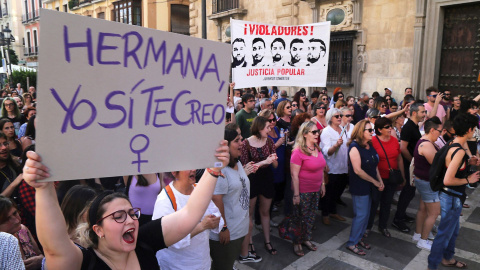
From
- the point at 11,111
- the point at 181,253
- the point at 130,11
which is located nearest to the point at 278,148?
the point at 181,253

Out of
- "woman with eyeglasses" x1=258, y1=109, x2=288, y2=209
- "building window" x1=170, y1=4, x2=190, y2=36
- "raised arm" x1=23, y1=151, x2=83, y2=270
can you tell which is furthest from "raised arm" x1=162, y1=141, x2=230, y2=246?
"building window" x1=170, y1=4, x2=190, y2=36

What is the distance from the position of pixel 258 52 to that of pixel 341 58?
6.79 metres

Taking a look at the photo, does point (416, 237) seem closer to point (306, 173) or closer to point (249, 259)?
point (306, 173)

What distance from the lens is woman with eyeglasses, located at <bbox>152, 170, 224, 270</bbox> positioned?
227 centimetres

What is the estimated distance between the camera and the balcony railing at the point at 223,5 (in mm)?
15383

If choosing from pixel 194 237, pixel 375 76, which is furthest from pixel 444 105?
pixel 194 237

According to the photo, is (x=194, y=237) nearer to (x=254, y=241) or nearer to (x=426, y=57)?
(x=254, y=241)

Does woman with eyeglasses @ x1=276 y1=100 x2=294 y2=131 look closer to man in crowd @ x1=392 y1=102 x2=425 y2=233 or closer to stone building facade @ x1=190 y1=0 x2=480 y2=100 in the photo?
man in crowd @ x1=392 y1=102 x2=425 y2=233

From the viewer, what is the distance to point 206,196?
6.05 ft

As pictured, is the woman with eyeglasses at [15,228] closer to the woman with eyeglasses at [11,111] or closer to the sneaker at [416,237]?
the sneaker at [416,237]

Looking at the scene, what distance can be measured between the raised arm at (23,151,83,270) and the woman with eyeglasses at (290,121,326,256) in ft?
9.82

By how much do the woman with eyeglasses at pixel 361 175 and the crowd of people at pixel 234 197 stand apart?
1 cm

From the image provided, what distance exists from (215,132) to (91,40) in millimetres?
723

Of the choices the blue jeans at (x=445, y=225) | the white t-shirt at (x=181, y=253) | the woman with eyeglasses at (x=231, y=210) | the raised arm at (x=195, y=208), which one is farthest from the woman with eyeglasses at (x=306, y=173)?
the raised arm at (x=195, y=208)
